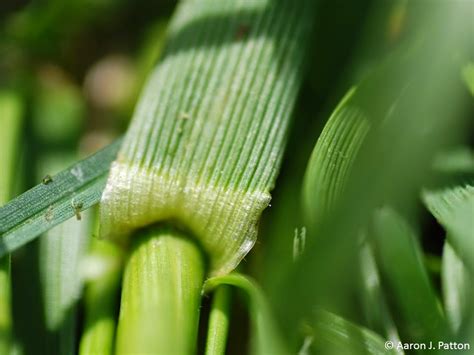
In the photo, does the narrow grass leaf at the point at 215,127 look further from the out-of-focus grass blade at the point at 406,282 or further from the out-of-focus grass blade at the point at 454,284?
the out-of-focus grass blade at the point at 454,284

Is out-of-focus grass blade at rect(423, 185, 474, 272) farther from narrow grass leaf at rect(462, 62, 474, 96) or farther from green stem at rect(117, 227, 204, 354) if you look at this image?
green stem at rect(117, 227, 204, 354)

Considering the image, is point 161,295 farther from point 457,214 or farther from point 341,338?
point 457,214

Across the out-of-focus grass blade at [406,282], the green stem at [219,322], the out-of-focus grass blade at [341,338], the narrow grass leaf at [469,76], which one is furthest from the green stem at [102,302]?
the narrow grass leaf at [469,76]

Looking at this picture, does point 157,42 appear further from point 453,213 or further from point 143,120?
point 453,213

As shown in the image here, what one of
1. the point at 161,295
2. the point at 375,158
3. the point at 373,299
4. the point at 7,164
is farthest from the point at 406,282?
the point at 7,164

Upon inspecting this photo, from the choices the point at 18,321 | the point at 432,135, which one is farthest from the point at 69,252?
the point at 432,135

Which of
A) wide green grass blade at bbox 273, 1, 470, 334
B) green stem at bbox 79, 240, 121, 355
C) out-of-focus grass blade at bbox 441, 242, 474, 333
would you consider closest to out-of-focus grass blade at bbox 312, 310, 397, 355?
wide green grass blade at bbox 273, 1, 470, 334
